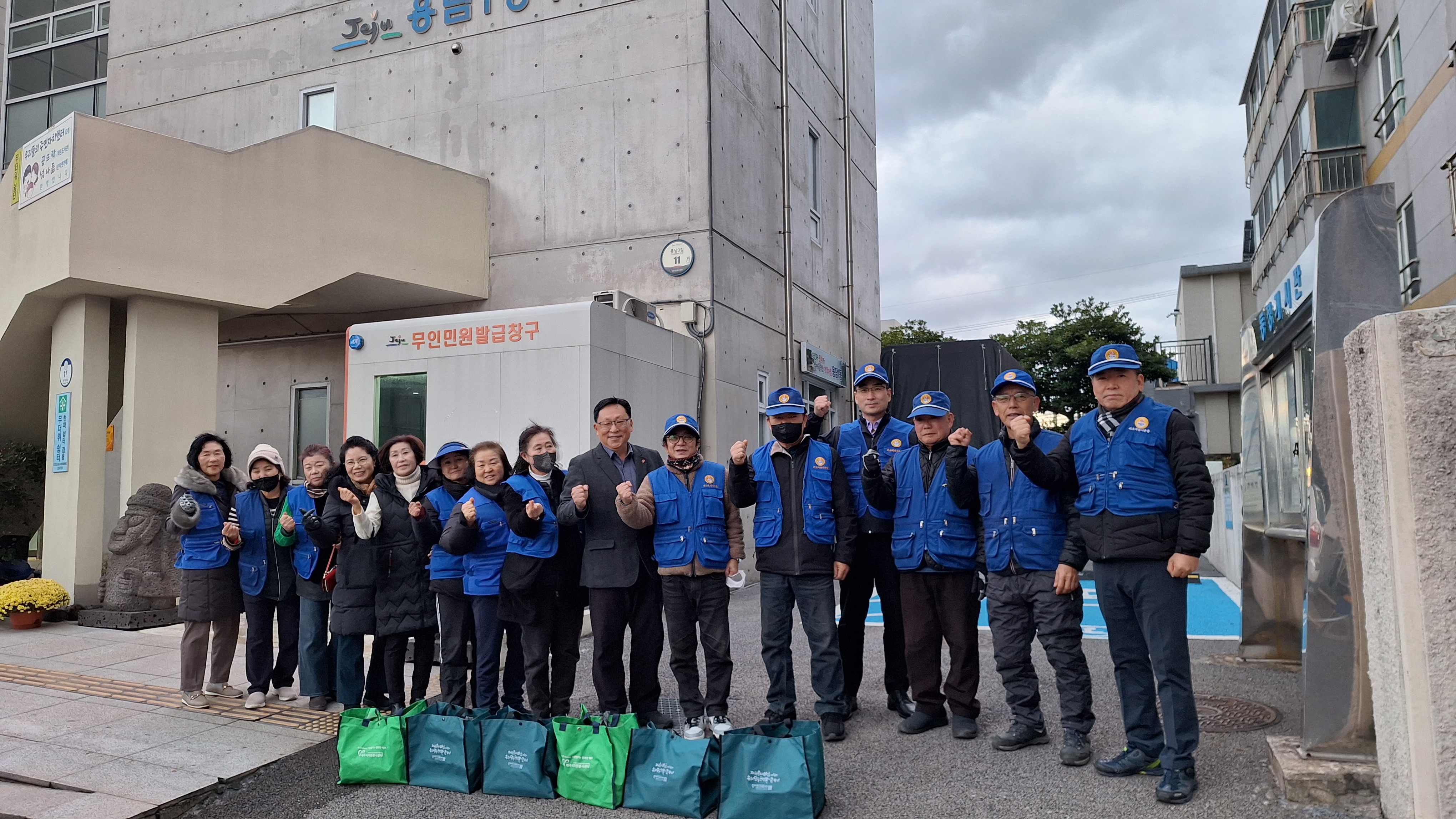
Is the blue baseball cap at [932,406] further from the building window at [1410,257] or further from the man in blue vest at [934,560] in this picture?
the building window at [1410,257]

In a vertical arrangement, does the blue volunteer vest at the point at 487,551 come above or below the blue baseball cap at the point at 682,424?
below

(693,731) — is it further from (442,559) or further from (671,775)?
(442,559)

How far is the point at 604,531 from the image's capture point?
208 inches

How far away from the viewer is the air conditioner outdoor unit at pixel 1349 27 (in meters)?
18.3

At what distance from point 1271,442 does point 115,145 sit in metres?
11.3

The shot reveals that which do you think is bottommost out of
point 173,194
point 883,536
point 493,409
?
point 883,536

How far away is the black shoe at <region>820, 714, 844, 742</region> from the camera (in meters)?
5.19

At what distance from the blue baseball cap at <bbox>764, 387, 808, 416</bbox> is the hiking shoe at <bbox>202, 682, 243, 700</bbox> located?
13.8 feet

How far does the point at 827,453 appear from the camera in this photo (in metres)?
5.48

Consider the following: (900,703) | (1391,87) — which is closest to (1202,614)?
(900,703)

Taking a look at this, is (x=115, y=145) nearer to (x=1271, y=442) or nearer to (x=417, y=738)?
(x=417, y=738)

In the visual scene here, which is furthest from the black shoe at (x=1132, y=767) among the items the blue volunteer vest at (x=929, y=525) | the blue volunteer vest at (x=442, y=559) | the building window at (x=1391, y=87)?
the building window at (x=1391, y=87)

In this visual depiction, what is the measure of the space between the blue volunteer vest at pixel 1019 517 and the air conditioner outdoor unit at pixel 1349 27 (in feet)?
59.9

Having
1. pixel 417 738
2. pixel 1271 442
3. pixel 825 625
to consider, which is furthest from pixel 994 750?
pixel 1271 442
